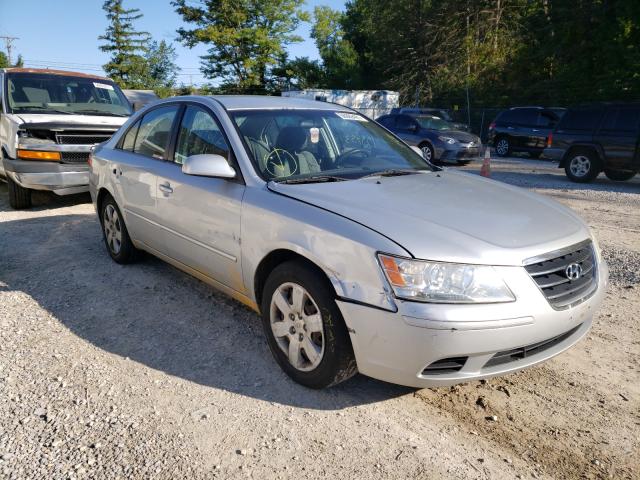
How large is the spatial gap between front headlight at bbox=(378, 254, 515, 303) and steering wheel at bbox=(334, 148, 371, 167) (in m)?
1.43

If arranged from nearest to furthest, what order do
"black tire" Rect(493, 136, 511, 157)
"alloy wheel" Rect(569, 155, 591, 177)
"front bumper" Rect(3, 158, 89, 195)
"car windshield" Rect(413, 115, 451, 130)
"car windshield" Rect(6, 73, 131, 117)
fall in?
"front bumper" Rect(3, 158, 89, 195)
"car windshield" Rect(6, 73, 131, 117)
"alloy wheel" Rect(569, 155, 591, 177)
"car windshield" Rect(413, 115, 451, 130)
"black tire" Rect(493, 136, 511, 157)

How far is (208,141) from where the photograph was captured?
3.77 metres

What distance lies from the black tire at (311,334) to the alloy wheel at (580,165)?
10847 mm

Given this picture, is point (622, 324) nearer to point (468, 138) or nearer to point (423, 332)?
point (423, 332)

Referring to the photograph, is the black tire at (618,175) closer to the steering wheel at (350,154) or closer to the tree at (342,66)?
the steering wheel at (350,154)

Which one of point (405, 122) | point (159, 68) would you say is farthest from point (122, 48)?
point (405, 122)

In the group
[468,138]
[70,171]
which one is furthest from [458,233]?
[468,138]

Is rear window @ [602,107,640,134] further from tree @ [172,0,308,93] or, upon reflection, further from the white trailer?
tree @ [172,0,308,93]

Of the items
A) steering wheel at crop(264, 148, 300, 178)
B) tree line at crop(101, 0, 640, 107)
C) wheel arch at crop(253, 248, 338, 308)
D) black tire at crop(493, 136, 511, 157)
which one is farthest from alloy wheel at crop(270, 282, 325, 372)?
tree line at crop(101, 0, 640, 107)

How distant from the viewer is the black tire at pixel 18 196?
7609mm

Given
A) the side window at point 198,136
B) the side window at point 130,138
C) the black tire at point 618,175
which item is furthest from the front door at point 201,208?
the black tire at point 618,175

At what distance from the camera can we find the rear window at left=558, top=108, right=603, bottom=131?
11581 millimetres

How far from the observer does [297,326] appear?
2.94 meters

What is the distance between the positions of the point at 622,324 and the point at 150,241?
12.6 feet
